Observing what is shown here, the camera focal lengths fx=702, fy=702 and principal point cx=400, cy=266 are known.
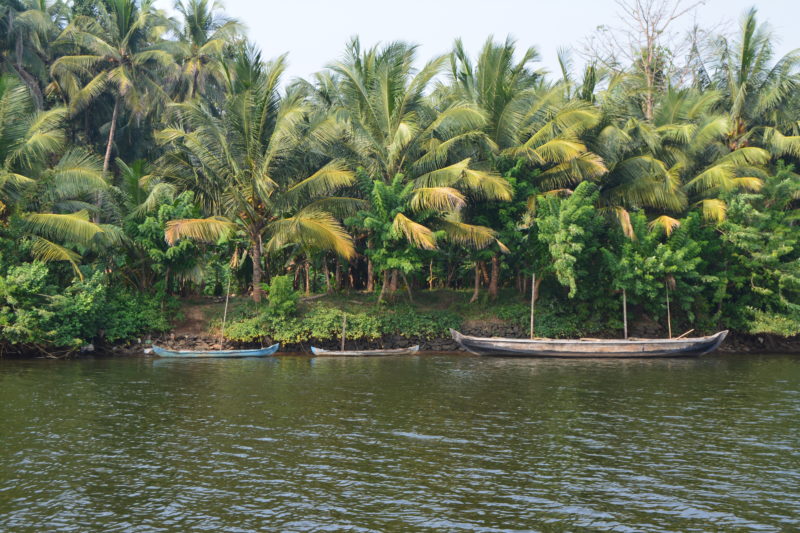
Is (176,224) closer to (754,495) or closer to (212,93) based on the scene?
(212,93)

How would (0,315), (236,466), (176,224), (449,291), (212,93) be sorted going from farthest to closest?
(212,93) → (449,291) → (176,224) → (0,315) → (236,466)

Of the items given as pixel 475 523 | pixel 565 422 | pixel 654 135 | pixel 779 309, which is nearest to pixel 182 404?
pixel 565 422

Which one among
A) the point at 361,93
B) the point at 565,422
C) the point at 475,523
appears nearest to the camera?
the point at 475,523

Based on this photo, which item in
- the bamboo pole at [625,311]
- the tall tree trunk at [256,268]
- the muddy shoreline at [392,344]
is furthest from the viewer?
the tall tree trunk at [256,268]

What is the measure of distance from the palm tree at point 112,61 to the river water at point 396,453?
16.7m

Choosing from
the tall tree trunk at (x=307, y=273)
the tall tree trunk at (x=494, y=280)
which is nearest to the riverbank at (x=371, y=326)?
the tall tree trunk at (x=494, y=280)

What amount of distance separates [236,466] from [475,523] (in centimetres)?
383

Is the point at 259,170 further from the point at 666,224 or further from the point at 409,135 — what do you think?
the point at 666,224

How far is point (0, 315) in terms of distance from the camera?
20328mm

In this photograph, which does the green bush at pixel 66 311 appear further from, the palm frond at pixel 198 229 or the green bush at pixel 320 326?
the green bush at pixel 320 326

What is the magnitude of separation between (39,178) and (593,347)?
18935mm

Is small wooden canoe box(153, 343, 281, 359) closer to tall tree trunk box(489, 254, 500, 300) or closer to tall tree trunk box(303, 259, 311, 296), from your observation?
tall tree trunk box(303, 259, 311, 296)

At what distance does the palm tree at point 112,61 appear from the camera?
30234mm

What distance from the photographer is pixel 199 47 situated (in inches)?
1383
